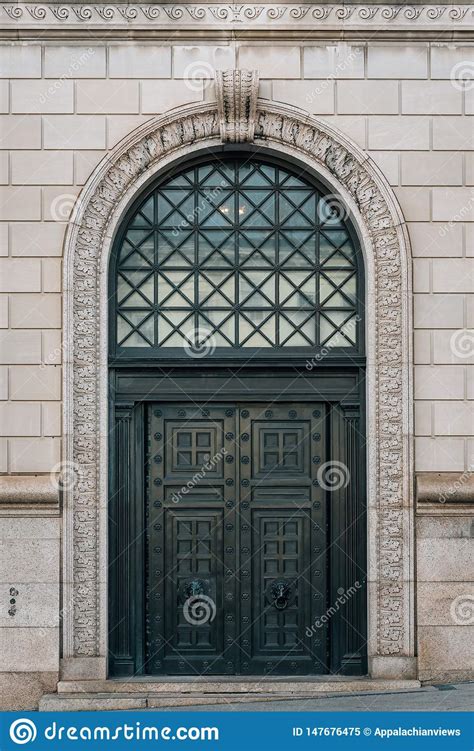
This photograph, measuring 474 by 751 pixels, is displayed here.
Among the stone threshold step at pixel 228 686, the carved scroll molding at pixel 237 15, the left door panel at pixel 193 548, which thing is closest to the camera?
the stone threshold step at pixel 228 686

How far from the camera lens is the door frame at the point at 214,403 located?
1317 centimetres

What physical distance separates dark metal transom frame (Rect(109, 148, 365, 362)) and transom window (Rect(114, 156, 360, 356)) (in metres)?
0.04

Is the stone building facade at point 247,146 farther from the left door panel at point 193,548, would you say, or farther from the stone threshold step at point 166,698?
the left door panel at point 193,548

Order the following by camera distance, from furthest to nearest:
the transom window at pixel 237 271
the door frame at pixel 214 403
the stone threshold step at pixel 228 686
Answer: the transom window at pixel 237 271 < the door frame at pixel 214 403 < the stone threshold step at pixel 228 686

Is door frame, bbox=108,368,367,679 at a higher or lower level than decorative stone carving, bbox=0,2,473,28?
lower

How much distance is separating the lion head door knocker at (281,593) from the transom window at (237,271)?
3.03 metres

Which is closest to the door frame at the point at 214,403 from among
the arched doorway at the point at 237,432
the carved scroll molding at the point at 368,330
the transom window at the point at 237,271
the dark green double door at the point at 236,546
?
the arched doorway at the point at 237,432

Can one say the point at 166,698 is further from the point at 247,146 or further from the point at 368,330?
the point at 247,146

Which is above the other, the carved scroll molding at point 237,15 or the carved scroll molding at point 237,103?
the carved scroll molding at point 237,15

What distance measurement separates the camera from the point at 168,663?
13258mm

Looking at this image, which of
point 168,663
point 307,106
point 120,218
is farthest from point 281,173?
point 168,663

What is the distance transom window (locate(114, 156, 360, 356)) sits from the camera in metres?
13.4

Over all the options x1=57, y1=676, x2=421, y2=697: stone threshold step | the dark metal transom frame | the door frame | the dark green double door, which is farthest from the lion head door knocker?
the dark metal transom frame

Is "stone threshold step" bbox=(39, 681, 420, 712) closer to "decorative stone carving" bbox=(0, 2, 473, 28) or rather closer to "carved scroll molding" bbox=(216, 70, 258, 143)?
"carved scroll molding" bbox=(216, 70, 258, 143)
